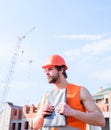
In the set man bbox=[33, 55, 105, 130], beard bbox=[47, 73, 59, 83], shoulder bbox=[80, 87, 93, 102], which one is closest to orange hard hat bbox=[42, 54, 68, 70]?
man bbox=[33, 55, 105, 130]

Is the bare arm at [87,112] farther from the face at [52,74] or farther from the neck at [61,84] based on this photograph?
the face at [52,74]

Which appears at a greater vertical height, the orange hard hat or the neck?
the orange hard hat

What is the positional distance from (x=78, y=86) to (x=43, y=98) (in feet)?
1.65

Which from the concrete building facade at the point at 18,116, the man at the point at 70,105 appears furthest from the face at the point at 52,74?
the concrete building facade at the point at 18,116

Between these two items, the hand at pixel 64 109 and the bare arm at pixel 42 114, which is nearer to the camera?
the hand at pixel 64 109

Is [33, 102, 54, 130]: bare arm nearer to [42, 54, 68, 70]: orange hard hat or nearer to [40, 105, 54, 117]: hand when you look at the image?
[40, 105, 54, 117]: hand

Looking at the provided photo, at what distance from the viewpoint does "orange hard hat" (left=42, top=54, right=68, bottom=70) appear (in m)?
3.42

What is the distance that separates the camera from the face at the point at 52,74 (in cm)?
340

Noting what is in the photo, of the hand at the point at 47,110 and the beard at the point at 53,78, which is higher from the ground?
the beard at the point at 53,78

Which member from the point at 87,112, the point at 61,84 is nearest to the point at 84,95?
the point at 87,112

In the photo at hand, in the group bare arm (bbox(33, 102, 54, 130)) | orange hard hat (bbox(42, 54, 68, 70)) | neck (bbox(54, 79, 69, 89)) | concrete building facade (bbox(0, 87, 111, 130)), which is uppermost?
concrete building facade (bbox(0, 87, 111, 130))

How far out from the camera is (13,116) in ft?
156

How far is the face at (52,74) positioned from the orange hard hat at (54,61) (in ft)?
0.18

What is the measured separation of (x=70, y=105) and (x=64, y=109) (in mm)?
191
